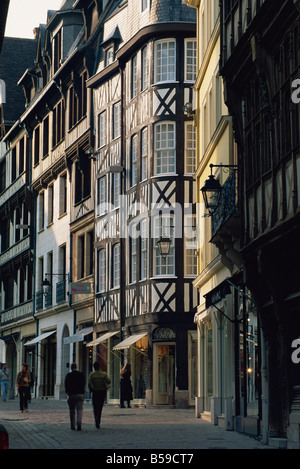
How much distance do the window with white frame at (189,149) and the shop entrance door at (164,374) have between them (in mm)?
6639

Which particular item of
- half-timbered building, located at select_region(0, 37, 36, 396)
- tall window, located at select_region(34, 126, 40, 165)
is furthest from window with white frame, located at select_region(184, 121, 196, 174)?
half-timbered building, located at select_region(0, 37, 36, 396)

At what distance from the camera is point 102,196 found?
41.7m

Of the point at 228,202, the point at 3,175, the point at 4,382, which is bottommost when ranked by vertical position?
the point at 4,382

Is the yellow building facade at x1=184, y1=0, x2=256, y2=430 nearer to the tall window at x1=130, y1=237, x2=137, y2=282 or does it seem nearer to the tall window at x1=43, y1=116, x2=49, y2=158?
the tall window at x1=130, y1=237, x2=137, y2=282

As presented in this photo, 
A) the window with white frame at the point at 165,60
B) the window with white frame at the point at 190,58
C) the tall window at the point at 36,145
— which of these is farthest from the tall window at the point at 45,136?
the window with white frame at the point at 190,58

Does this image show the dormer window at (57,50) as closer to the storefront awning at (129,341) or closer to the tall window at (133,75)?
the tall window at (133,75)

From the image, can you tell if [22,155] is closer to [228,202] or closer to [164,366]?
[164,366]

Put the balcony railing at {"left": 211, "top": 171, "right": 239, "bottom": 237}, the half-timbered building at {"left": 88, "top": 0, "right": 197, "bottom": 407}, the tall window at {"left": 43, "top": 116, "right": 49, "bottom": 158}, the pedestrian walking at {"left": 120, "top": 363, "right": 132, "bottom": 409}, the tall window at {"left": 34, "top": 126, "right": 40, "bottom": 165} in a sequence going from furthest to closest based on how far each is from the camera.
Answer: the tall window at {"left": 34, "top": 126, "right": 40, "bottom": 165}
the tall window at {"left": 43, "top": 116, "right": 49, "bottom": 158}
the half-timbered building at {"left": 88, "top": 0, "right": 197, "bottom": 407}
the pedestrian walking at {"left": 120, "top": 363, "right": 132, "bottom": 409}
the balcony railing at {"left": 211, "top": 171, "right": 239, "bottom": 237}

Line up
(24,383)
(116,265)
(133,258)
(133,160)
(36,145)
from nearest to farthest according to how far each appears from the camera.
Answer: (24,383) < (133,258) < (133,160) < (116,265) < (36,145)

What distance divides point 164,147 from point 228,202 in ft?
54.5

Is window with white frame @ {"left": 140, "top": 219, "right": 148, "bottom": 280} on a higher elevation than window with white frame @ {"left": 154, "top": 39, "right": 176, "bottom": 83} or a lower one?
lower

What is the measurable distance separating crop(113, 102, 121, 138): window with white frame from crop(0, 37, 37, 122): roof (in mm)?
22803

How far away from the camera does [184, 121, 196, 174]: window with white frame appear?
120 feet

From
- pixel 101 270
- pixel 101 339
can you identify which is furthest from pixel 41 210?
pixel 101 339
